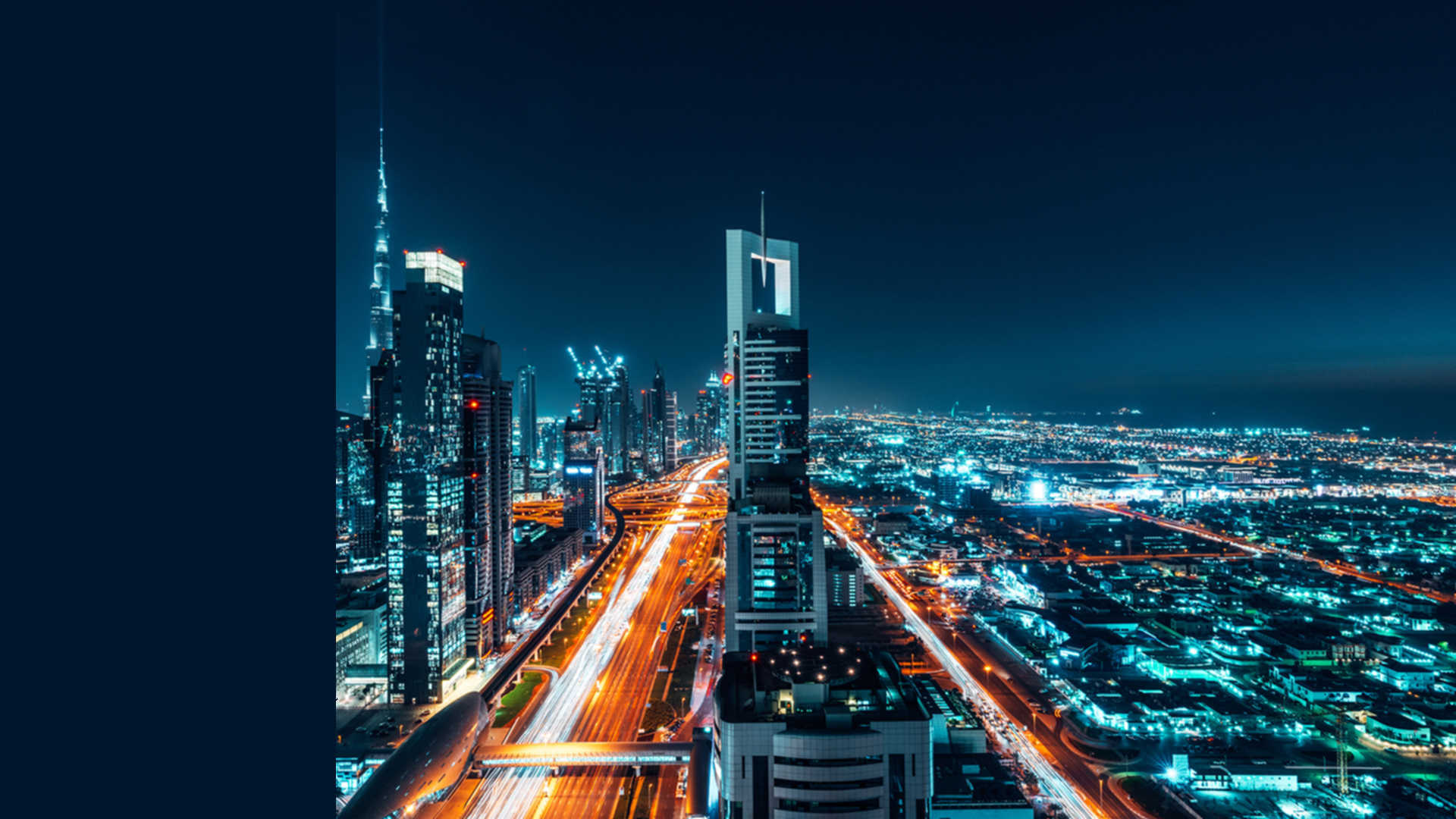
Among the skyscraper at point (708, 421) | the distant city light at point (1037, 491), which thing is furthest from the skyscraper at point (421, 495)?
the skyscraper at point (708, 421)

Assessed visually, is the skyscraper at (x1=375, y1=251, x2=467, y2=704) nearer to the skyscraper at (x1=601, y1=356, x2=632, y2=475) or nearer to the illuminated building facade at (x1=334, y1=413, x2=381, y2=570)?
the illuminated building facade at (x1=334, y1=413, x2=381, y2=570)

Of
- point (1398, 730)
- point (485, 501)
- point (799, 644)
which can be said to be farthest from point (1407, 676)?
point (485, 501)

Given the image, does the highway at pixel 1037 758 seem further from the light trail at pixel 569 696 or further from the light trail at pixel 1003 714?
the light trail at pixel 569 696

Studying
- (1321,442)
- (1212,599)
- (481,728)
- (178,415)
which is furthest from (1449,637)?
(1321,442)

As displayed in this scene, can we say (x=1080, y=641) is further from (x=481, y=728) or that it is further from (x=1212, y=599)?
(x=481, y=728)

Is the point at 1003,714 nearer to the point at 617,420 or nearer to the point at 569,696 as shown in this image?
the point at 569,696

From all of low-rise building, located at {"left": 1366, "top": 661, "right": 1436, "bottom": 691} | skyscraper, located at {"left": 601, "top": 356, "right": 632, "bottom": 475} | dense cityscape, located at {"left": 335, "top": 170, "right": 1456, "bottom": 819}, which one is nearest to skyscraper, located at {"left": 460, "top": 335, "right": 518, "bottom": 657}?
dense cityscape, located at {"left": 335, "top": 170, "right": 1456, "bottom": 819}
